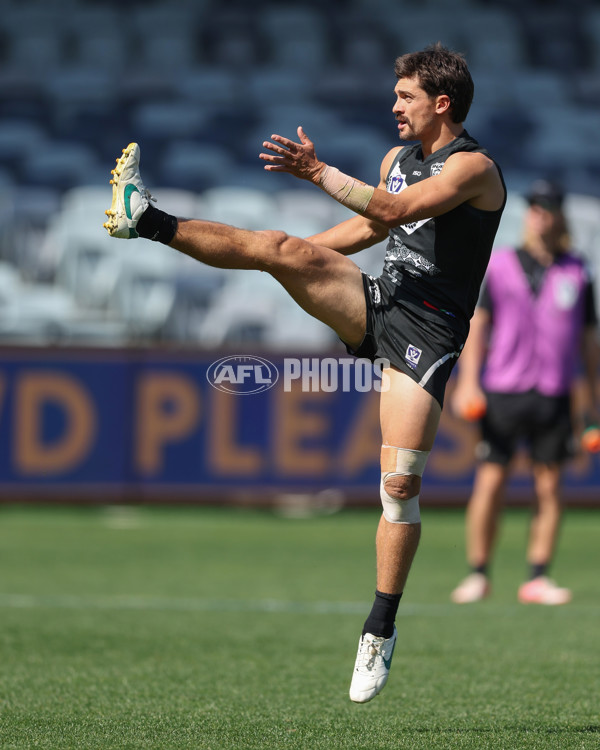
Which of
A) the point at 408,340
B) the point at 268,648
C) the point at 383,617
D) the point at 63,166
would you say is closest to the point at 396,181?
the point at 408,340

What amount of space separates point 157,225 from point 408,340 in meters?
0.93

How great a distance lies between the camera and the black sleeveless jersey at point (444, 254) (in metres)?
4.16

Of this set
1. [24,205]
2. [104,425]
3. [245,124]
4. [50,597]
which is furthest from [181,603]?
[245,124]

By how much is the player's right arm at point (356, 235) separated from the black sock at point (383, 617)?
51.6 inches

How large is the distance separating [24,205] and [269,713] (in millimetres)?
10379

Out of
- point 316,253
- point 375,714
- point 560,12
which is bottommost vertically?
point 375,714

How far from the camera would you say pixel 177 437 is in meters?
10.7

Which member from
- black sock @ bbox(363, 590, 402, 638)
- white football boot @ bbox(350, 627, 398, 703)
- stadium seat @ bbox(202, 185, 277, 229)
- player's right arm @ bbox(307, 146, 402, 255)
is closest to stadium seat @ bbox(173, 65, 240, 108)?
stadium seat @ bbox(202, 185, 277, 229)

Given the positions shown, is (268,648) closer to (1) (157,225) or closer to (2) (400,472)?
(2) (400,472)

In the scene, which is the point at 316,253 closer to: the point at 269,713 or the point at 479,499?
the point at 269,713

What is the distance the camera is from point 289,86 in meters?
15.4

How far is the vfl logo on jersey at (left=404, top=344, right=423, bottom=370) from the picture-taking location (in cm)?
409

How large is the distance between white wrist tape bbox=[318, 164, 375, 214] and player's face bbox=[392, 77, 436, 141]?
378 millimetres

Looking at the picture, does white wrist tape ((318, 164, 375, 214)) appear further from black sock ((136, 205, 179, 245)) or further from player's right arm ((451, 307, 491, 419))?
player's right arm ((451, 307, 491, 419))
